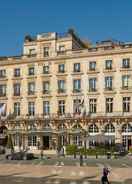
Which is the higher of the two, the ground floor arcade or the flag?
the flag

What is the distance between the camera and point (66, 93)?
85.2 meters

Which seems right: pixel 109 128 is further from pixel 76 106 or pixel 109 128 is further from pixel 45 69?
pixel 45 69

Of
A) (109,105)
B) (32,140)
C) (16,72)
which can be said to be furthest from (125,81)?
(16,72)

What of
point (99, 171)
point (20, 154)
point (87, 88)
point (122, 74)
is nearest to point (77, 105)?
point (87, 88)

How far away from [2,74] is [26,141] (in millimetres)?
14972

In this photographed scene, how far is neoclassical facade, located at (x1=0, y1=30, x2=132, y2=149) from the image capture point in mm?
80750

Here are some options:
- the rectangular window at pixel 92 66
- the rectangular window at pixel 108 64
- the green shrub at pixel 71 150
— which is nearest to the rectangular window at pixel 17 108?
the rectangular window at pixel 92 66

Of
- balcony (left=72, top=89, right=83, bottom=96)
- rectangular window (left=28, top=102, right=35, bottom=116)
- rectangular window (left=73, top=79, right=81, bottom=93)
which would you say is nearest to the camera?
balcony (left=72, top=89, right=83, bottom=96)

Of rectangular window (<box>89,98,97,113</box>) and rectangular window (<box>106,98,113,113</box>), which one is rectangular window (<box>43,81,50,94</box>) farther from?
rectangular window (<box>106,98,113,113</box>)

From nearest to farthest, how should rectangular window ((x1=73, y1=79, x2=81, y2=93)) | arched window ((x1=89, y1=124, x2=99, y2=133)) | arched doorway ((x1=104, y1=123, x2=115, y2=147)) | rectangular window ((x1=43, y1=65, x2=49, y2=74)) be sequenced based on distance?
arched doorway ((x1=104, y1=123, x2=115, y2=147)), arched window ((x1=89, y1=124, x2=99, y2=133)), rectangular window ((x1=73, y1=79, x2=81, y2=93)), rectangular window ((x1=43, y1=65, x2=49, y2=74))

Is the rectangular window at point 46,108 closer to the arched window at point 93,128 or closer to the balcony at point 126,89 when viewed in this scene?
the arched window at point 93,128

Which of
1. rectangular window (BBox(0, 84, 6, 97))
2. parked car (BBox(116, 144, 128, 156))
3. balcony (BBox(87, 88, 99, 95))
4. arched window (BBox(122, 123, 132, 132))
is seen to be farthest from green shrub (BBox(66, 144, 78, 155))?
rectangular window (BBox(0, 84, 6, 97))

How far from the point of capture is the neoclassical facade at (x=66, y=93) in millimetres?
80750

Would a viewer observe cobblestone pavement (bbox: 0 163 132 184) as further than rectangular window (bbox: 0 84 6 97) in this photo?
No
